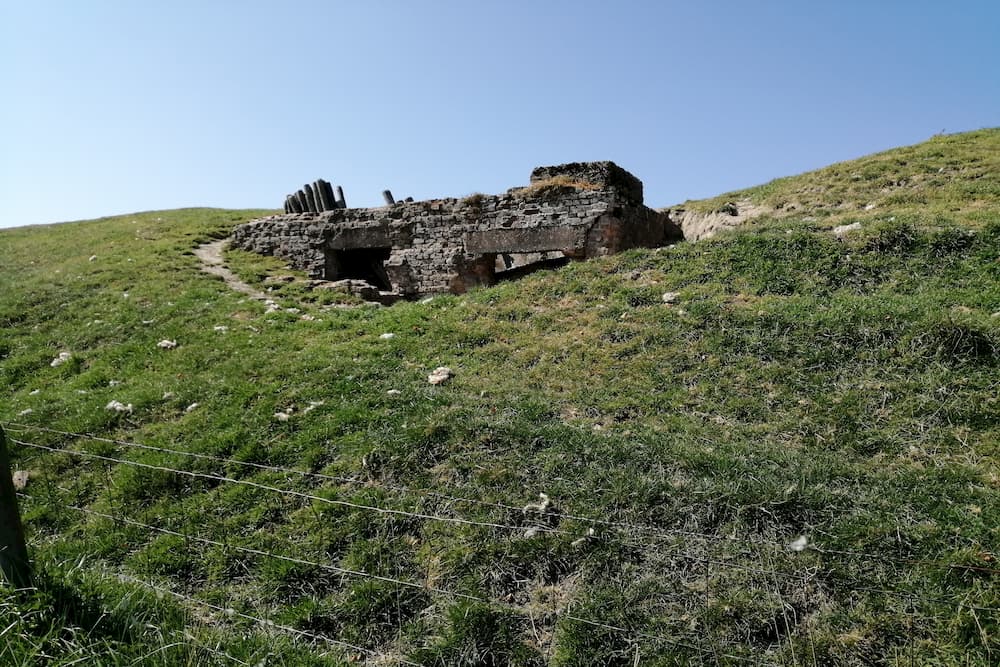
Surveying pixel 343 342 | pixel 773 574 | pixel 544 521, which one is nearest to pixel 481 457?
pixel 544 521

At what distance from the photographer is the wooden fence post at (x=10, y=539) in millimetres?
2764

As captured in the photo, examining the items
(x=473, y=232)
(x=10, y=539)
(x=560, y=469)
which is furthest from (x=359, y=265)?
(x=10, y=539)

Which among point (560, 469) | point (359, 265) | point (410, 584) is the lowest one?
point (410, 584)

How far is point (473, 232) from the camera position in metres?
12.1

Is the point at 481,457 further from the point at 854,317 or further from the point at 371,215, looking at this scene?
the point at 371,215

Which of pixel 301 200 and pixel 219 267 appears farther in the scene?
pixel 301 200

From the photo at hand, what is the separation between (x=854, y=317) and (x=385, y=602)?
18.4 feet

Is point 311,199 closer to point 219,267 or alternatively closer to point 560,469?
point 219,267

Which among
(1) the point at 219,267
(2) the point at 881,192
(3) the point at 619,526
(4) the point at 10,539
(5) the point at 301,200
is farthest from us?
(5) the point at 301,200

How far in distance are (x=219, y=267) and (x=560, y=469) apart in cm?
1183

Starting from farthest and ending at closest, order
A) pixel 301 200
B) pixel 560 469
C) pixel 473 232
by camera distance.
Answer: pixel 301 200 → pixel 473 232 → pixel 560 469

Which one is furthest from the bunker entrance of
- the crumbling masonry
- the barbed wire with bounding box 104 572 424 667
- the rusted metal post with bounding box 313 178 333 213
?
the barbed wire with bounding box 104 572 424 667

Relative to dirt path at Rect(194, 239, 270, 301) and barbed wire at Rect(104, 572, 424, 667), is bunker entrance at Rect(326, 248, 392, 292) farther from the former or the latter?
barbed wire at Rect(104, 572, 424, 667)

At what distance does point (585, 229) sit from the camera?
10805 millimetres
